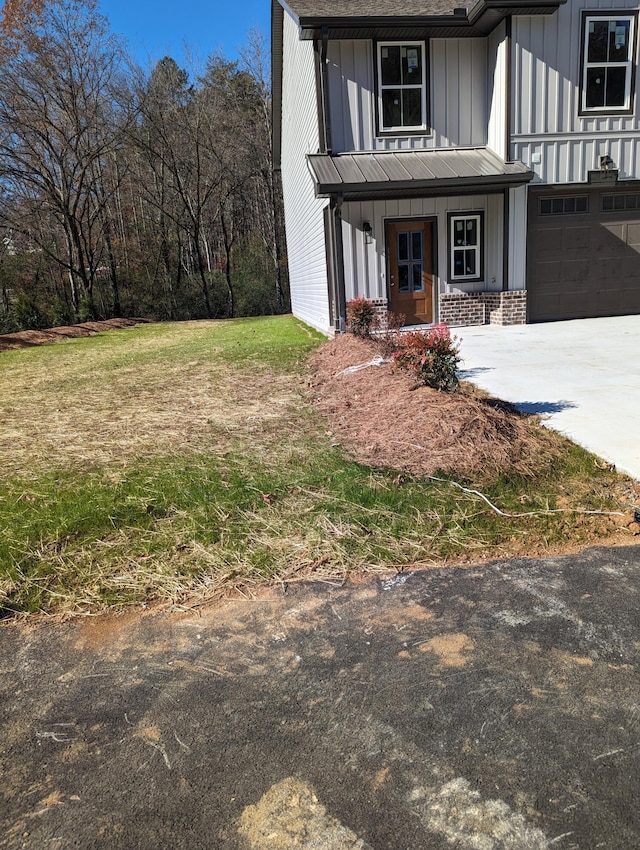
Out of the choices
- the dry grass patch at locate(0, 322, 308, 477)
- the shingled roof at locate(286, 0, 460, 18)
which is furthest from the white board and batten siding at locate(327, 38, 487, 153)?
the dry grass patch at locate(0, 322, 308, 477)

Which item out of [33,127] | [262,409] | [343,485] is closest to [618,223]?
[262,409]

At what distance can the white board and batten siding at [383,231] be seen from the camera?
38.2 feet

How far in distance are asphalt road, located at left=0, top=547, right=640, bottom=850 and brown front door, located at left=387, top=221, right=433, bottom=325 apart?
33.3 ft

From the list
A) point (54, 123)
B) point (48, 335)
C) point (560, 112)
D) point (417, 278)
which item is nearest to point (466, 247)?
point (417, 278)

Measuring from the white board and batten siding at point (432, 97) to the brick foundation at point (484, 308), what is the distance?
3.25m

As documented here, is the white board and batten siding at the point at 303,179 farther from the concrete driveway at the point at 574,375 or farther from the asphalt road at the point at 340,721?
the asphalt road at the point at 340,721

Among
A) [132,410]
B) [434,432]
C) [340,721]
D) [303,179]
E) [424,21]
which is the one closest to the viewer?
[340,721]

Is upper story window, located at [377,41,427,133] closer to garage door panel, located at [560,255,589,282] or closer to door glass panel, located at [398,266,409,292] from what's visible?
door glass panel, located at [398,266,409,292]

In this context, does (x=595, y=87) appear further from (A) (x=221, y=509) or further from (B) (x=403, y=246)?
(A) (x=221, y=509)

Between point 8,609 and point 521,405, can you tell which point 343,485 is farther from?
point 521,405

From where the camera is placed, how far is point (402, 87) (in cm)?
1133

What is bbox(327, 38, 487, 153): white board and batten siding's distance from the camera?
11.1 m

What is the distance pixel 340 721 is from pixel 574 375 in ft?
19.2

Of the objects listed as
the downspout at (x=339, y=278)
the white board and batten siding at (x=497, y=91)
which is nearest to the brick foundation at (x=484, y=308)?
the downspout at (x=339, y=278)
